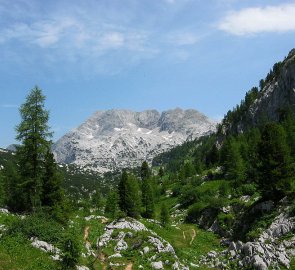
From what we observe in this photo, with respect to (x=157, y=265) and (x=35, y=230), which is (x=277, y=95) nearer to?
(x=157, y=265)

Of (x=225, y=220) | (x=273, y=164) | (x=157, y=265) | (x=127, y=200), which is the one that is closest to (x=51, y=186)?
(x=127, y=200)

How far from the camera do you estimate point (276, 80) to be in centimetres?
19075

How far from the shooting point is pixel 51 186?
174 feet

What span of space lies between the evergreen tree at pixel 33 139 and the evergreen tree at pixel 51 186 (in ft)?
14.7

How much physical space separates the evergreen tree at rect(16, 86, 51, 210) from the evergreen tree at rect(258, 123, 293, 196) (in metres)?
28.8

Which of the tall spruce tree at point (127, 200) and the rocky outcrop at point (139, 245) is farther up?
the tall spruce tree at point (127, 200)

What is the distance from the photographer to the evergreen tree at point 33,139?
46.4 meters

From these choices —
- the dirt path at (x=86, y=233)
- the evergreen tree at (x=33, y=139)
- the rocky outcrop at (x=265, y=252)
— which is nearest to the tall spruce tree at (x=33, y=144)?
the evergreen tree at (x=33, y=139)

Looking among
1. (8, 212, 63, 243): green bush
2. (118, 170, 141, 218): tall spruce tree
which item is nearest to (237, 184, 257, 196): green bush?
(118, 170, 141, 218): tall spruce tree

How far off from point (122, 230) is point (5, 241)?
18.8 metres

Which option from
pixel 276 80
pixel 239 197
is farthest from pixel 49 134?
pixel 276 80

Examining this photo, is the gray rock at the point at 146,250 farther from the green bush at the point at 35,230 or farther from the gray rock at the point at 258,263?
the gray rock at the point at 258,263

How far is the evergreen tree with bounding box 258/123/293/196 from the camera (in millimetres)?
49656

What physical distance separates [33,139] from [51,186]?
9223 millimetres
